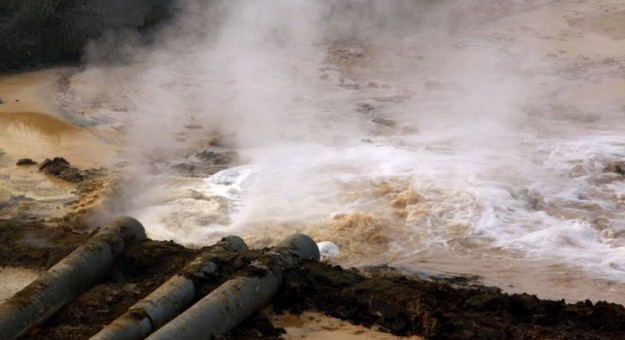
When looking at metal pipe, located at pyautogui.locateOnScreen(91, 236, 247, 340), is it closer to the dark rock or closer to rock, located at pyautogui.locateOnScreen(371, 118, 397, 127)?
the dark rock

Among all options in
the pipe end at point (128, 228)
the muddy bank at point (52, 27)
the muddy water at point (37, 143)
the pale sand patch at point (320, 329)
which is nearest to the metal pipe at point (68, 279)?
the pipe end at point (128, 228)

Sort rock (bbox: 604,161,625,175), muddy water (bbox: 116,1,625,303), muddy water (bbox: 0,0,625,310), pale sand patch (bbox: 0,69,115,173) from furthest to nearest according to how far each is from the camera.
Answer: pale sand patch (bbox: 0,69,115,173)
rock (bbox: 604,161,625,175)
muddy water (bbox: 0,0,625,310)
muddy water (bbox: 116,1,625,303)

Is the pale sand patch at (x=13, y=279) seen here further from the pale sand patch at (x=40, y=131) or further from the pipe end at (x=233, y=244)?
the pale sand patch at (x=40, y=131)

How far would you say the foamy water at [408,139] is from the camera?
323 inches

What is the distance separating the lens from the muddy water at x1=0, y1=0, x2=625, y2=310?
8.18 meters

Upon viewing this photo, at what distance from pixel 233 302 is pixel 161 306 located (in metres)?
0.48

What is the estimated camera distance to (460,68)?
14.1m

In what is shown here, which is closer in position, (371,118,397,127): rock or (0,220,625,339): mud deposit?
(0,220,625,339): mud deposit

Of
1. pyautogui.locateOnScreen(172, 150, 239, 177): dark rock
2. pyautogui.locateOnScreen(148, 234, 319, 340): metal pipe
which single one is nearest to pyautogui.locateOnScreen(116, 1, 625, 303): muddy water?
pyautogui.locateOnScreen(172, 150, 239, 177): dark rock

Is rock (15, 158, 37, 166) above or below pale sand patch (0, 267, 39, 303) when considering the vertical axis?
above

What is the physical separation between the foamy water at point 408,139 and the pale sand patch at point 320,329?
1787 millimetres

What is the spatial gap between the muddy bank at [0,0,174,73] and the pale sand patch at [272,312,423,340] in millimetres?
9853

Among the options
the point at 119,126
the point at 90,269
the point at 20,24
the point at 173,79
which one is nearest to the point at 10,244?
the point at 90,269

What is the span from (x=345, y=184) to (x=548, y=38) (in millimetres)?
7383
